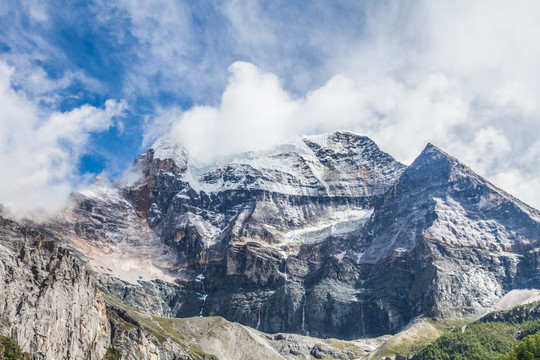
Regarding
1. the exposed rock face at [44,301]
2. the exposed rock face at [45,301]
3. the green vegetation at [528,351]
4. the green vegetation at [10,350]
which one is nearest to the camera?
the green vegetation at [528,351]

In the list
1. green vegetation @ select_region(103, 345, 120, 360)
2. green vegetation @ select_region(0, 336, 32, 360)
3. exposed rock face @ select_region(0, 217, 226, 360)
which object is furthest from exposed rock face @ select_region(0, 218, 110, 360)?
green vegetation @ select_region(0, 336, 32, 360)

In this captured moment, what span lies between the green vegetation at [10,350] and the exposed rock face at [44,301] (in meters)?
3.06

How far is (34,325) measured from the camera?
542ft

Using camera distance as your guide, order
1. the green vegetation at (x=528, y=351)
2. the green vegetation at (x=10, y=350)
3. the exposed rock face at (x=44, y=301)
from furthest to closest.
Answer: the exposed rock face at (x=44, y=301)
the green vegetation at (x=10, y=350)
the green vegetation at (x=528, y=351)

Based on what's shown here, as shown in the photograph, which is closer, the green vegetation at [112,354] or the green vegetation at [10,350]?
the green vegetation at [10,350]

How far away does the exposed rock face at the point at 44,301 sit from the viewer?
534 ft

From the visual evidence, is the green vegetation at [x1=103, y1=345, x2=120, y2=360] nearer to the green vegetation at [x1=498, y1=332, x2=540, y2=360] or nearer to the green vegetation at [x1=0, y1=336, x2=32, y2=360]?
the green vegetation at [x1=0, y1=336, x2=32, y2=360]

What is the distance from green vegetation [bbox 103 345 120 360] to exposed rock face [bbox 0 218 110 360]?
201cm

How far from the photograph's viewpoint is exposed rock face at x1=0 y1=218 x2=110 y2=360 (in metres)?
163

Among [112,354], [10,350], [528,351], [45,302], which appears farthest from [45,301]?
[528,351]

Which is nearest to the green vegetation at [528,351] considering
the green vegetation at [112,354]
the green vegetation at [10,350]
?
the green vegetation at [10,350]

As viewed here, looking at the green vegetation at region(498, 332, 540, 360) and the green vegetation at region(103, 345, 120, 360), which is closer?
the green vegetation at region(498, 332, 540, 360)

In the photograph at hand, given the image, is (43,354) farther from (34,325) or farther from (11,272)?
(11,272)

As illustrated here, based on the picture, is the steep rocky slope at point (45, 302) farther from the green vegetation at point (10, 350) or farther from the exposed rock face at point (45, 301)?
the green vegetation at point (10, 350)
